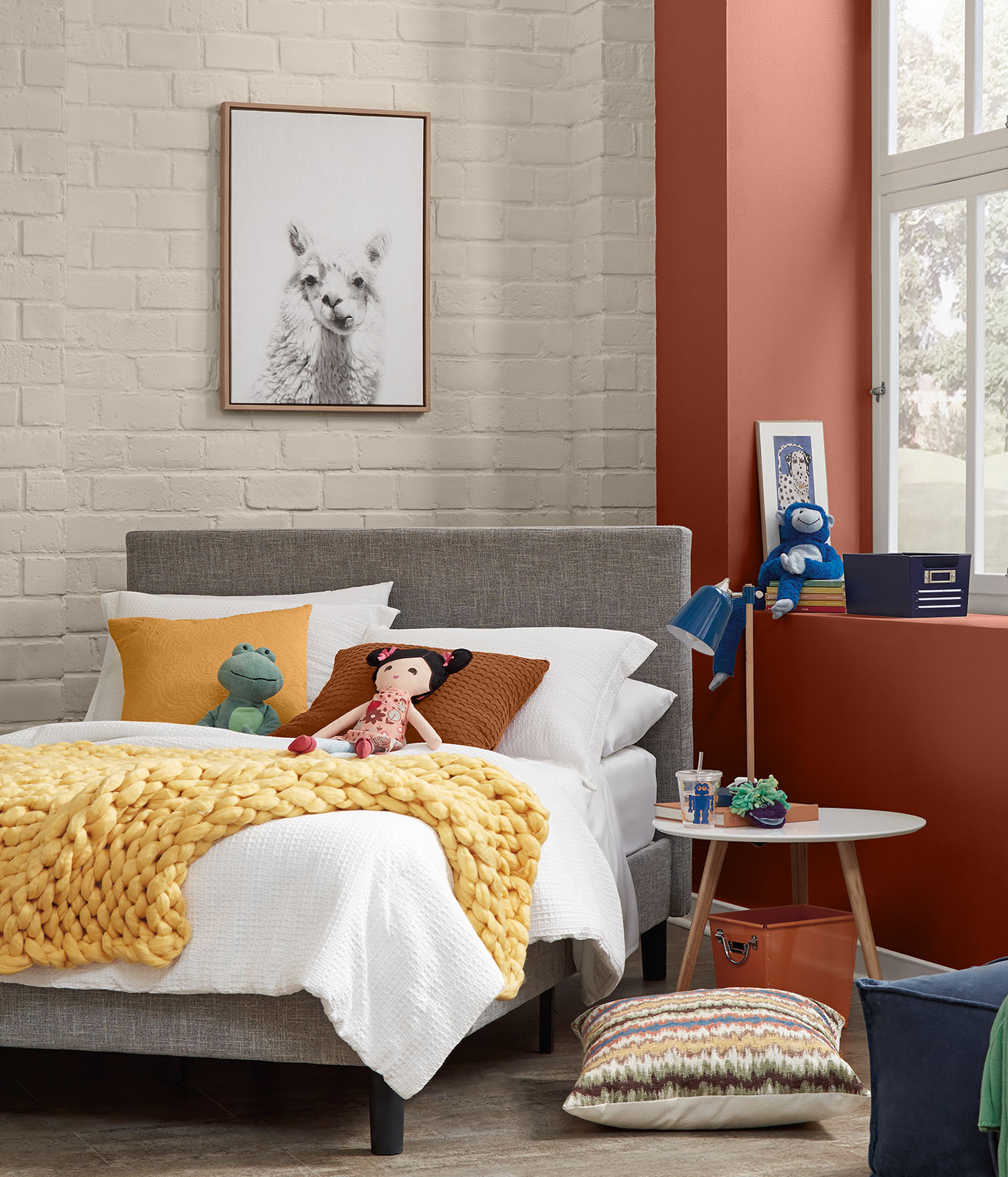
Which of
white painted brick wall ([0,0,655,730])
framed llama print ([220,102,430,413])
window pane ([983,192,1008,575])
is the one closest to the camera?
window pane ([983,192,1008,575])

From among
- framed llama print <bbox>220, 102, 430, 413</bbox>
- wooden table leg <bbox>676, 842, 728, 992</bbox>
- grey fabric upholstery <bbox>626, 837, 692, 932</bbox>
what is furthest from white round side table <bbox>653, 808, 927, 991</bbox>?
framed llama print <bbox>220, 102, 430, 413</bbox>

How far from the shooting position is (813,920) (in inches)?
119

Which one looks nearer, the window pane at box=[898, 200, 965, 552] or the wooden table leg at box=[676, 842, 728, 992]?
the wooden table leg at box=[676, 842, 728, 992]

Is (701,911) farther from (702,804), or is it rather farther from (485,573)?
(485,573)

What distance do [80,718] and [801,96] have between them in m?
2.57

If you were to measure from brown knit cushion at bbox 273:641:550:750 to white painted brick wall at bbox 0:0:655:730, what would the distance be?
38.8 inches

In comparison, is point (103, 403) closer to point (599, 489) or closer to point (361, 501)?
point (361, 501)

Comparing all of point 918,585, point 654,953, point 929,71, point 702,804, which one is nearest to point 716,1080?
point 702,804

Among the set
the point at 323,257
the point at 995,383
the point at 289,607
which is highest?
the point at 323,257

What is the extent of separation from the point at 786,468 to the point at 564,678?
0.96 metres

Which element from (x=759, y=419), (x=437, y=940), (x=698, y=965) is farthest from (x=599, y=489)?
(x=437, y=940)

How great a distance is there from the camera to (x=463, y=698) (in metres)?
3.13

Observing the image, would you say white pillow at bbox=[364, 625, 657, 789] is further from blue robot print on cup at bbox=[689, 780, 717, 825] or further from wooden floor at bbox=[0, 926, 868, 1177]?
wooden floor at bbox=[0, 926, 868, 1177]

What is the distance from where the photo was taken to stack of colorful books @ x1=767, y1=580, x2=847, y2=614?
11.7 feet
